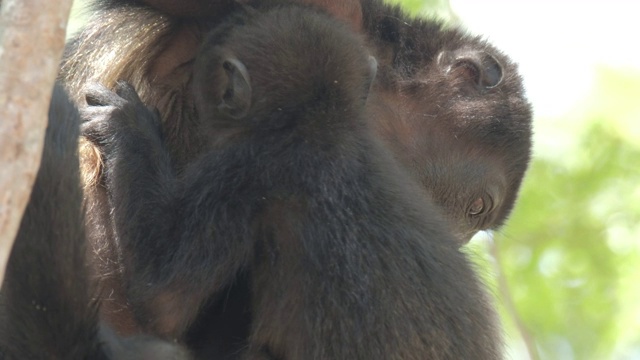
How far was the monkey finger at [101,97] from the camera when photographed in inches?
210

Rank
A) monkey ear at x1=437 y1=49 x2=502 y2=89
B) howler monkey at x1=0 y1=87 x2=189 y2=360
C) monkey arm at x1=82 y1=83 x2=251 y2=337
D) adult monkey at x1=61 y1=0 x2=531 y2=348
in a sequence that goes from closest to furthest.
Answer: howler monkey at x1=0 y1=87 x2=189 y2=360, monkey arm at x1=82 y1=83 x2=251 y2=337, adult monkey at x1=61 y1=0 x2=531 y2=348, monkey ear at x1=437 y1=49 x2=502 y2=89

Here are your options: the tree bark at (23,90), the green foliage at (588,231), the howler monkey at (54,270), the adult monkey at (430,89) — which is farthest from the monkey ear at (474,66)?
the green foliage at (588,231)

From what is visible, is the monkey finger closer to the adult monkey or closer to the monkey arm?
the monkey arm

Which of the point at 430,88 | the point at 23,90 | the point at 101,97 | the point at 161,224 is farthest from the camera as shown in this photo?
the point at 430,88

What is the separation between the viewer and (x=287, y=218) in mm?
5043

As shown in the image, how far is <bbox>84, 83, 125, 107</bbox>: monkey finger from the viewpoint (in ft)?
17.5

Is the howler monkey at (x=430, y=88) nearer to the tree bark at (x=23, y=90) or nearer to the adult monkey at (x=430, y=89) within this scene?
the adult monkey at (x=430, y=89)

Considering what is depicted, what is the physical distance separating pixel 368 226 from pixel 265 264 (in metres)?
0.52

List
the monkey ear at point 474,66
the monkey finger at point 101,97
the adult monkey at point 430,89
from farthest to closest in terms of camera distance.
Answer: the monkey ear at point 474,66 → the adult monkey at point 430,89 → the monkey finger at point 101,97

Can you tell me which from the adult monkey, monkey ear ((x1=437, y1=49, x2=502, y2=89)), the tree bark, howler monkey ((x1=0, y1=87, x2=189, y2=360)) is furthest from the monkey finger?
monkey ear ((x1=437, y1=49, x2=502, y2=89))

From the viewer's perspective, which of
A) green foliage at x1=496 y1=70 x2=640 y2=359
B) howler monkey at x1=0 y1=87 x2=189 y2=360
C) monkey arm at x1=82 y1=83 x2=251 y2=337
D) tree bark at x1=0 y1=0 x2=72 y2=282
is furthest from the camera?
green foliage at x1=496 y1=70 x2=640 y2=359

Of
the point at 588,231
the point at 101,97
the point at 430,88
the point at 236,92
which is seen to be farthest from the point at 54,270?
the point at 588,231

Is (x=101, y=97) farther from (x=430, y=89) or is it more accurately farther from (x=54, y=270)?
(x=430, y=89)

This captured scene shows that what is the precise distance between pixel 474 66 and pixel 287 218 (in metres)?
2.04
